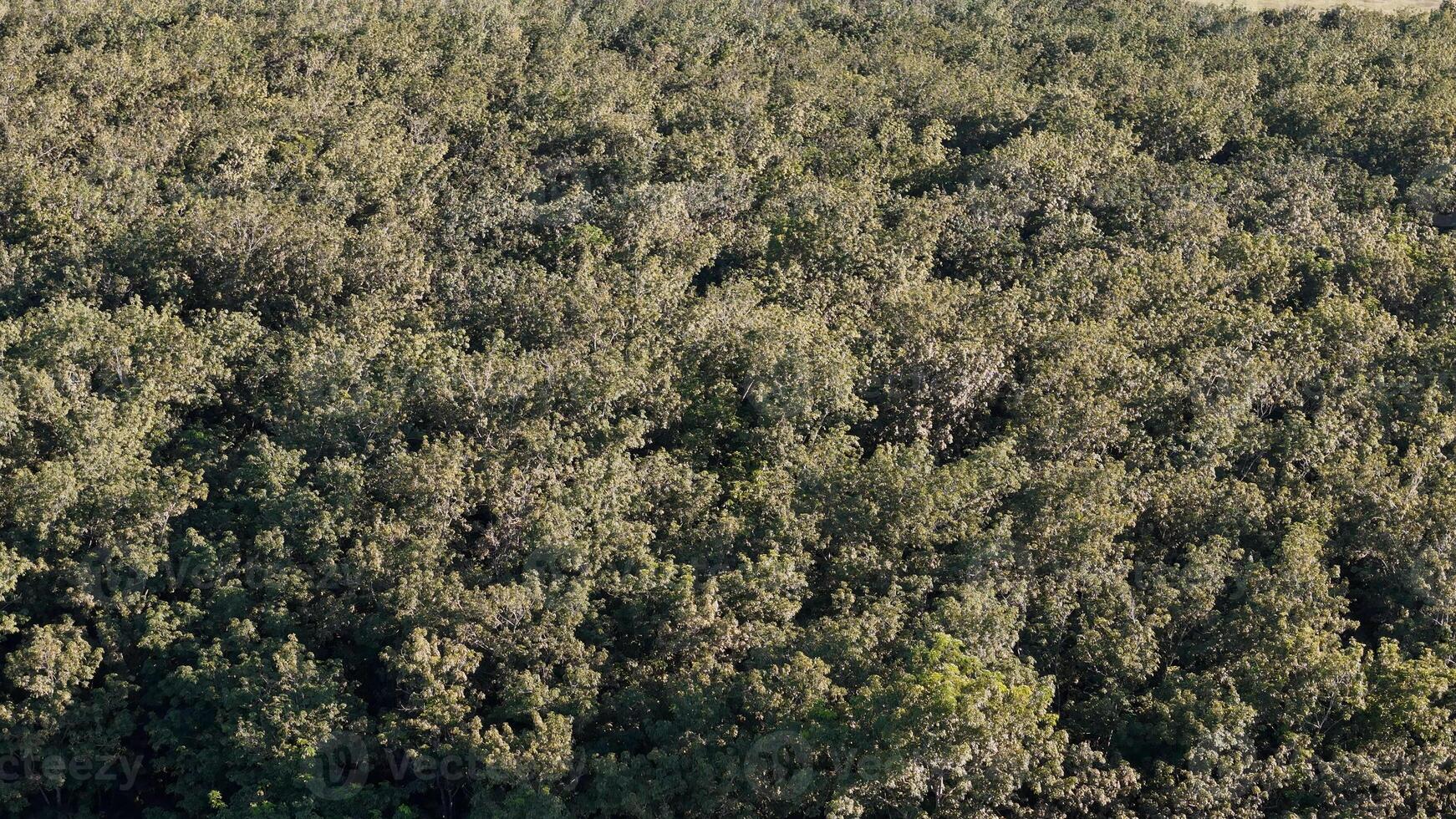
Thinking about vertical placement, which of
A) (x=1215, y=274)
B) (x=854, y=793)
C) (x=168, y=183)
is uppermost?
(x=168, y=183)

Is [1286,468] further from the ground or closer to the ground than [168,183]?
closer to the ground

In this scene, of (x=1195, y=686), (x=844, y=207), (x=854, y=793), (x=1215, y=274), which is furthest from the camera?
(x=844, y=207)

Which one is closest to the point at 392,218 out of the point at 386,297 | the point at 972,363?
the point at 386,297

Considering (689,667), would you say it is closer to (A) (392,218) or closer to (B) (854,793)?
(B) (854,793)

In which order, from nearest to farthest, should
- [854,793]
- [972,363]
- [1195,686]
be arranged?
[854,793]
[1195,686]
[972,363]

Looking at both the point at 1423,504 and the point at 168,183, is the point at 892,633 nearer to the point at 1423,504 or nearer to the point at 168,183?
the point at 1423,504

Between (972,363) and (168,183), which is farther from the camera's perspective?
(168,183)
